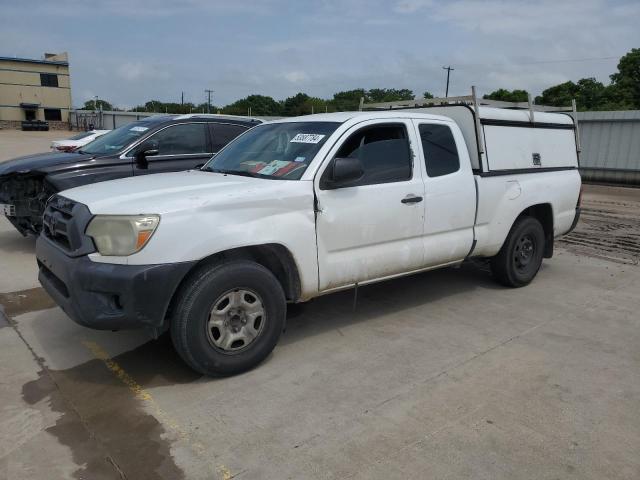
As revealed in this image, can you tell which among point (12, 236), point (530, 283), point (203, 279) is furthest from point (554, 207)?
point (12, 236)

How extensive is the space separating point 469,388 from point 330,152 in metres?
1.99

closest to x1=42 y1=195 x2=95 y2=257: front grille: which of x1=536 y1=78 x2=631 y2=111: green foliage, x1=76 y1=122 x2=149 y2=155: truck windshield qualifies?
x1=76 y1=122 x2=149 y2=155: truck windshield

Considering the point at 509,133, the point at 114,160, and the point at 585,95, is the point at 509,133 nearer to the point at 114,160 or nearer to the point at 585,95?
the point at 114,160

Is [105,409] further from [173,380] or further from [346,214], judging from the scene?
[346,214]

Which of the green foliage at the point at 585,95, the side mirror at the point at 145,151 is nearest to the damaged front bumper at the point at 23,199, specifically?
the side mirror at the point at 145,151

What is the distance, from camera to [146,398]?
350cm

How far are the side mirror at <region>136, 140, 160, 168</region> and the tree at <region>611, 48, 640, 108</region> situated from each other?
42016 mm

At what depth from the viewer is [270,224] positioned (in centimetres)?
379

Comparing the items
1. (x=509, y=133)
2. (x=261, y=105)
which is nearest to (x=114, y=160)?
Result: (x=509, y=133)

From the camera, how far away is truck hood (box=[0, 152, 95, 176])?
668cm

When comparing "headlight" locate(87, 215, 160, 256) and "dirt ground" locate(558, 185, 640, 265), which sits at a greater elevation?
"headlight" locate(87, 215, 160, 256)

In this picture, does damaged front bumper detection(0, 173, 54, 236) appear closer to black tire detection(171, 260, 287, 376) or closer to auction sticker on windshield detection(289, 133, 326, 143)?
auction sticker on windshield detection(289, 133, 326, 143)

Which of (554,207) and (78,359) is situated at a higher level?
(554,207)

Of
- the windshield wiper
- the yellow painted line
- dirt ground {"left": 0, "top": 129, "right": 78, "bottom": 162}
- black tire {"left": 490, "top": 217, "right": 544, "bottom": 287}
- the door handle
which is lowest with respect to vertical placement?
the yellow painted line
